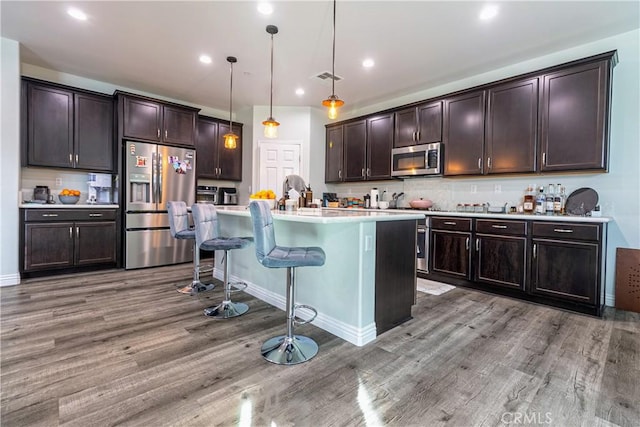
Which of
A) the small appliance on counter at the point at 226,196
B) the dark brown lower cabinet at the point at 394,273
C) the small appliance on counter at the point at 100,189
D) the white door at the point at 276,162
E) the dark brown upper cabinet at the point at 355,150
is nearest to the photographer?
the dark brown lower cabinet at the point at 394,273

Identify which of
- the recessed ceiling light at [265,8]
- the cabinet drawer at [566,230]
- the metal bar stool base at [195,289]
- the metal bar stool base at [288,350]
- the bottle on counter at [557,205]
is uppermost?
the recessed ceiling light at [265,8]

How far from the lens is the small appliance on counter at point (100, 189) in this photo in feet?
14.8

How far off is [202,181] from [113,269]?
2.19 meters

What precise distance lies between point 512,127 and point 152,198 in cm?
500

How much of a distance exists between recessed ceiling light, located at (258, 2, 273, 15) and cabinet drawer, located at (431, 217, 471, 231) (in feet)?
9.88

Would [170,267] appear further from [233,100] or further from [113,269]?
[233,100]

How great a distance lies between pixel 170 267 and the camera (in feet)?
15.0

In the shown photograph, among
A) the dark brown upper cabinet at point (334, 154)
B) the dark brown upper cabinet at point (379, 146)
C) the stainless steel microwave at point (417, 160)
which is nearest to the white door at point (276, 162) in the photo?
the dark brown upper cabinet at point (334, 154)

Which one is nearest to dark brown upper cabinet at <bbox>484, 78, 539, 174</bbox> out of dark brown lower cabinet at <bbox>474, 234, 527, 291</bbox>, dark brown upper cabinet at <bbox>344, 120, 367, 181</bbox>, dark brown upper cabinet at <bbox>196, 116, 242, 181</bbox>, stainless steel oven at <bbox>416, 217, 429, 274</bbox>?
dark brown lower cabinet at <bbox>474, 234, 527, 291</bbox>

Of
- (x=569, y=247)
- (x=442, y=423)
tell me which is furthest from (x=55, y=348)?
(x=569, y=247)

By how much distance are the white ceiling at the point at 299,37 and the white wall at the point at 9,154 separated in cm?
28

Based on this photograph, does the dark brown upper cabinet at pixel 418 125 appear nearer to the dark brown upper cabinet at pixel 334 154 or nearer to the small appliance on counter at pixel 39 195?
the dark brown upper cabinet at pixel 334 154

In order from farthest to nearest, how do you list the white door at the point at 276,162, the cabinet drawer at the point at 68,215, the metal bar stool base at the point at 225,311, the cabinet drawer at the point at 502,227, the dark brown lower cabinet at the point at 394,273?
the white door at the point at 276,162 → the cabinet drawer at the point at 68,215 → the cabinet drawer at the point at 502,227 → the metal bar stool base at the point at 225,311 → the dark brown lower cabinet at the point at 394,273

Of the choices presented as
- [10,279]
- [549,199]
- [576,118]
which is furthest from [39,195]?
[576,118]
